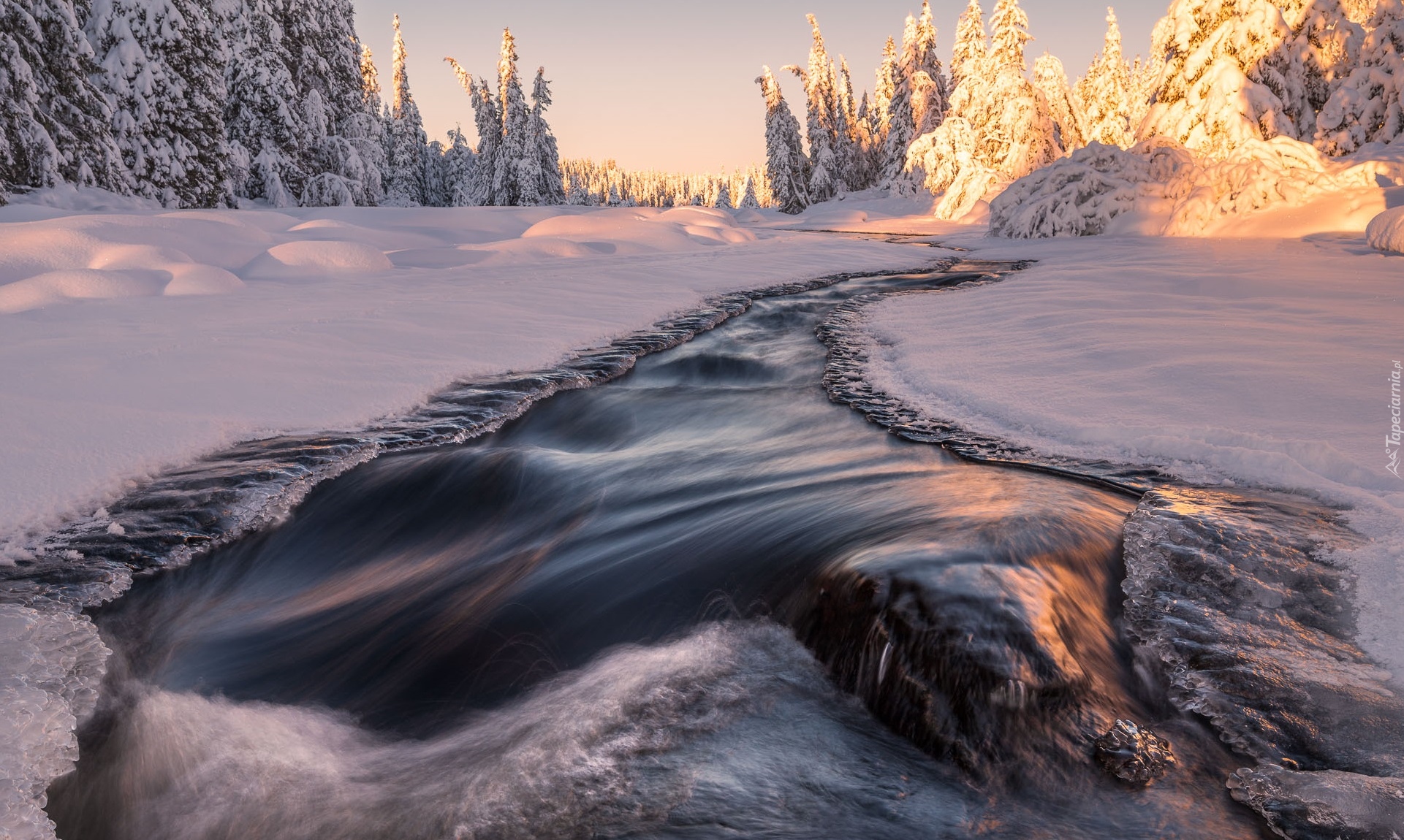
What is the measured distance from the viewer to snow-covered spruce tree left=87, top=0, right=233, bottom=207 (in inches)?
637

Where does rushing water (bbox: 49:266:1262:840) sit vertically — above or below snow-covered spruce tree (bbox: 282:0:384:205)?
below

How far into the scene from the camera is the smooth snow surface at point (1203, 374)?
10.2ft

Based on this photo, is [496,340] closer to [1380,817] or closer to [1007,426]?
[1007,426]

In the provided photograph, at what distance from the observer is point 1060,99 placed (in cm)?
4181

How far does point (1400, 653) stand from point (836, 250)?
1376cm

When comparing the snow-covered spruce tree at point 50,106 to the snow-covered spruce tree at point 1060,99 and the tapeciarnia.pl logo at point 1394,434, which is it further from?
the snow-covered spruce tree at point 1060,99

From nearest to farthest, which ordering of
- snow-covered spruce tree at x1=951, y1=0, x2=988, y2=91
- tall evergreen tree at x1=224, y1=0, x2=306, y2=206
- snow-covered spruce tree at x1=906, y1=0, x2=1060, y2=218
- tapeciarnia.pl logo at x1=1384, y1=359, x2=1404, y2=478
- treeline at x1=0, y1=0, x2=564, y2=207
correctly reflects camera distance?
tapeciarnia.pl logo at x1=1384, y1=359, x2=1404, y2=478
treeline at x1=0, y1=0, x2=564, y2=207
tall evergreen tree at x1=224, y1=0, x2=306, y2=206
snow-covered spruce tree at x1=906, y1=0, x2=1060, y2=218
snow-covered spruce tree at x1=951, y1=0, x2=988, y2=91

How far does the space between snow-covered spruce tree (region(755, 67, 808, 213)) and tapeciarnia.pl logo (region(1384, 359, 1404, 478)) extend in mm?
44694

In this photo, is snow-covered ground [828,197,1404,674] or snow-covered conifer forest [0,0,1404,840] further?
snow-covered ground [828,197,1404,674]

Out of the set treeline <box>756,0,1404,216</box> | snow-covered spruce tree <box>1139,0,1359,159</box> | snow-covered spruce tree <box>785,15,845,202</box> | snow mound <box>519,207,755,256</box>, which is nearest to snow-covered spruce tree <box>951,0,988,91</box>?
treeline <box>756,0,1404,216</box>

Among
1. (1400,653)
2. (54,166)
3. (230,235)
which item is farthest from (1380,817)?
(54,166)

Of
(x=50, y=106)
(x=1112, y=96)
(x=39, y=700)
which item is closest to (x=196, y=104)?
(x=50, y=106)

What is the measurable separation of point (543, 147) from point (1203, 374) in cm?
4027

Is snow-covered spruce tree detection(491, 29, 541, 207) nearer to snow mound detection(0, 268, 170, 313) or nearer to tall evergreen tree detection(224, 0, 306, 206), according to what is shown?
tall evergreen tree detection(224, 0, 306, 206)
